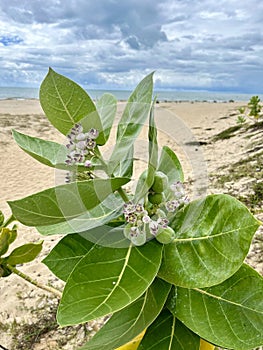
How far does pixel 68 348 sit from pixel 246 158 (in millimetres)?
3683

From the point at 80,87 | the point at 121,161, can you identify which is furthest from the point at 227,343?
the point at 80,87

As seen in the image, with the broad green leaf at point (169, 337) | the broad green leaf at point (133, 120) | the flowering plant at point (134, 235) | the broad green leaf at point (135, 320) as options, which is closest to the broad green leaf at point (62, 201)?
the flowering plant at point (134, 235)

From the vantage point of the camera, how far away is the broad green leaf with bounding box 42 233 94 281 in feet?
2.31

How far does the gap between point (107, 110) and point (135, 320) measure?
1.14 feet

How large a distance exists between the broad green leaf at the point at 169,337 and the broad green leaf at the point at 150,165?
276mm

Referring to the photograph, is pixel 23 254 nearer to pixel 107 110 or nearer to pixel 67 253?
pixel 67 253

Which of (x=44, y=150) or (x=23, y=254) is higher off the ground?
(x=44, y=150)

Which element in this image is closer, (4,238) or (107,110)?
(107,110)

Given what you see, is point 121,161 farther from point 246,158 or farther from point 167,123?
point 246,158

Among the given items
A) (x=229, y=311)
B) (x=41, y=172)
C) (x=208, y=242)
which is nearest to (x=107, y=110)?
(x=208, y=242)

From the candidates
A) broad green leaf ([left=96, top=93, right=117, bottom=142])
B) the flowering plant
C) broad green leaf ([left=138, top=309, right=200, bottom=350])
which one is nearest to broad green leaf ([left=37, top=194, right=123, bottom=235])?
the flowering plant

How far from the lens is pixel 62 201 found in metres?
0.52

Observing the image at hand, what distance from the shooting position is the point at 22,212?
516 mm

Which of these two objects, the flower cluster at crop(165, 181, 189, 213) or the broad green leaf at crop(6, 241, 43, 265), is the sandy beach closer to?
the flower cluster at crop(165, 181, 189, 213)
